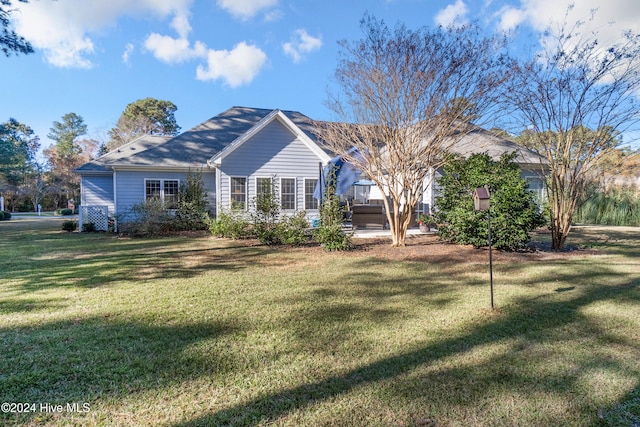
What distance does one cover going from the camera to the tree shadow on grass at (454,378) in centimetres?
246

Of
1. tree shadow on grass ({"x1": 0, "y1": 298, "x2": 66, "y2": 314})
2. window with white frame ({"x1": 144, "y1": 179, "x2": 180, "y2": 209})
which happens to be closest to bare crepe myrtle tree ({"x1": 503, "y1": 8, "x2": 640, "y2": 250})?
tree shadow on grass ({"x1": 0, "y1": 298, "x2": 66, "y2": 314})

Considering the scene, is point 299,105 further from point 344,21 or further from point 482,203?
point 482,203

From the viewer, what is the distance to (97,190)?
17.7 metres

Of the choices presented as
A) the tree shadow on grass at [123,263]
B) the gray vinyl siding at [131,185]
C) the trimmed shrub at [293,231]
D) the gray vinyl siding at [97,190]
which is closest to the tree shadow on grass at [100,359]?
the tree shadow on grass at [123,263]

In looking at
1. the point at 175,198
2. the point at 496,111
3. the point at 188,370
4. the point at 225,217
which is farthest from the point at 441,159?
the point at 175,198

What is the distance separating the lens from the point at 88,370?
303 cm

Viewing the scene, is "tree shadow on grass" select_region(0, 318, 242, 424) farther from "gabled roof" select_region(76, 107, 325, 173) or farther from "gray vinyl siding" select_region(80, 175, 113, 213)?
"gray vinyl siding" select_region(80, 175, 113, 213)

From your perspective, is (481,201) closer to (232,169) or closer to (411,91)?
(411,91)

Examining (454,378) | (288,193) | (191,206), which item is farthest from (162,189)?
(454,378)

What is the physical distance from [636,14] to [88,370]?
13.8 m

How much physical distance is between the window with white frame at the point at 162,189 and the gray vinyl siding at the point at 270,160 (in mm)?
2889

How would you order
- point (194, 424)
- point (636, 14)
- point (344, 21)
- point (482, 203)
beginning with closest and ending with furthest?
point (194, 424) < point (482, 203) < point (636, 14) < point (344, 21)

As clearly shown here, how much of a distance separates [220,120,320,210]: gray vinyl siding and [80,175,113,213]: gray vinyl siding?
7.31 metres

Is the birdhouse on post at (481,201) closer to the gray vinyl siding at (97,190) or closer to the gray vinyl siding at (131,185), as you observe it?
the gray vinyl siding at (131,185)
